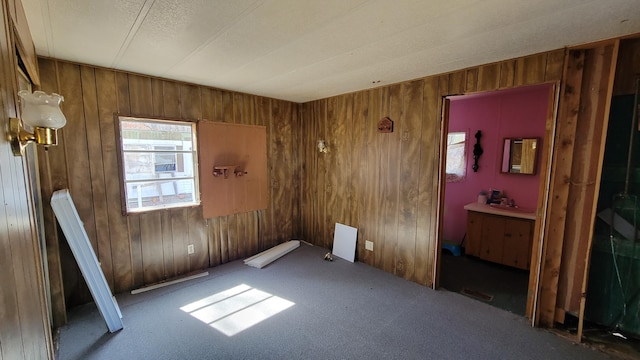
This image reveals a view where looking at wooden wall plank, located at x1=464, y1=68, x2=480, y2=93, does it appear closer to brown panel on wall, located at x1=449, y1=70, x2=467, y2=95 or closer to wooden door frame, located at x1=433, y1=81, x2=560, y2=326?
brown panel on wall, located at x1=449, y1=70, x2=467, y2=95

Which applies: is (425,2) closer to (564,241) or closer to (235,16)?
(235,16)

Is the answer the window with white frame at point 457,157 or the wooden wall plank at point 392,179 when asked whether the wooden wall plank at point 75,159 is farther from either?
the window with white frame at point 457,157

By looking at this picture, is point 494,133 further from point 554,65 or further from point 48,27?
point 48,27

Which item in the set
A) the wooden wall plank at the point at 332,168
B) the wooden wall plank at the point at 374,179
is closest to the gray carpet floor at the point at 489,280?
the wooden wall plank at the point at 374,179

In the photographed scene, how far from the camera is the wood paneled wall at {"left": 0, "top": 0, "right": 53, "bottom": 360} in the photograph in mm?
678

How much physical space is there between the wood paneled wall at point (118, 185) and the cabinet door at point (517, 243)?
3484 mm

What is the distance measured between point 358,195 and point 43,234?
10.5ft

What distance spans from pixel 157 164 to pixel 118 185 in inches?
Answer: 17.2

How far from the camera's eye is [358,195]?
11.9 feet

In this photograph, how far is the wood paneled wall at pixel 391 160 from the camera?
255 cm

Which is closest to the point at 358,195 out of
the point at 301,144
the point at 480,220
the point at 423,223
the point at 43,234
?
the point at 423,223

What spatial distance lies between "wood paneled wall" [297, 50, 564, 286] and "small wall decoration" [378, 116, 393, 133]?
5cm

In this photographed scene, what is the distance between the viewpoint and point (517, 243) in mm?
3285

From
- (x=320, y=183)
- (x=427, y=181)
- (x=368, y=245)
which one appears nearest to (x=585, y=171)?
(x=427, y=181)
